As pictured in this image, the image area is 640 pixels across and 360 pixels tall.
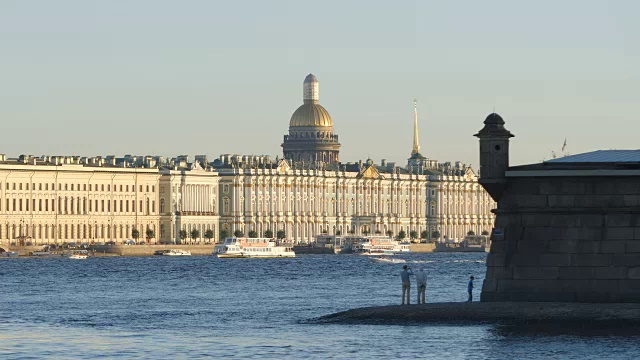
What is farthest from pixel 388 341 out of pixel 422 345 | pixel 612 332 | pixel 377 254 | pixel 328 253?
pixel 328 253

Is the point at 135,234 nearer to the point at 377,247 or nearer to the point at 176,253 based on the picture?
the point at 176,253

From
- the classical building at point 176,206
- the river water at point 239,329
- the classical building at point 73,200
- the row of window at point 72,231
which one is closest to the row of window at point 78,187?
the classical building at point 73,200

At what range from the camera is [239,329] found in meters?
49.9

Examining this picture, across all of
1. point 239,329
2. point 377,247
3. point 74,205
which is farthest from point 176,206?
point 239,329

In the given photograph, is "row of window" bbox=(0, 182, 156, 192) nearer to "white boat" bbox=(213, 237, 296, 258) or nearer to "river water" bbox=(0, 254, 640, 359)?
"white boat" bbox=(213, 237, 296, 258)

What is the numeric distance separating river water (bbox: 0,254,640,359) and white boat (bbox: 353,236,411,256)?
98.8 metres

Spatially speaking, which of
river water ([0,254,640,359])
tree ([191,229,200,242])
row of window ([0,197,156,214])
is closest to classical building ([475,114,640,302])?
river water ([0,254,640,359])

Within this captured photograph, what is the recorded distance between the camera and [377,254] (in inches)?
6993

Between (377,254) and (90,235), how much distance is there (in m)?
25.4

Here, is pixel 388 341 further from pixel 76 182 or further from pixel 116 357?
pixel 76 182

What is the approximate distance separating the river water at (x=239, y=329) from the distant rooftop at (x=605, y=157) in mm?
4725

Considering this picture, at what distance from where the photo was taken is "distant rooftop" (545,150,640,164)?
4872 centimetres

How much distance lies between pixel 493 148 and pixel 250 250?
→ 112m

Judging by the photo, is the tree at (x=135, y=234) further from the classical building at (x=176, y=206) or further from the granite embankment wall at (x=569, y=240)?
the granite embankment wall at (x=569, y=240)
